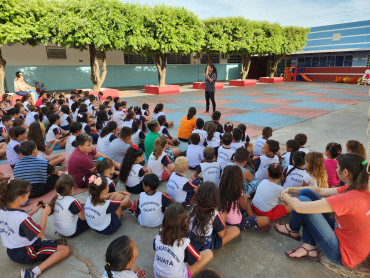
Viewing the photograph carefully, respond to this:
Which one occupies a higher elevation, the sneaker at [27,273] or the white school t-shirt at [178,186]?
the white school t-shirt at [178,186]

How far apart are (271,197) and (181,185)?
3.66ft

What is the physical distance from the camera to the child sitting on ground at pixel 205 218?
7.43ft

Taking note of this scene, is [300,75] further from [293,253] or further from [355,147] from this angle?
[293,253]

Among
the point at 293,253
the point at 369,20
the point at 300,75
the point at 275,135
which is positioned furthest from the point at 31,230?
the point at 369,20

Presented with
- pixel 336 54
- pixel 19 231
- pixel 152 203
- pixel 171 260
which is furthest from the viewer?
pixel 336 54

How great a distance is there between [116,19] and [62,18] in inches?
92.0

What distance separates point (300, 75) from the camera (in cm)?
2497

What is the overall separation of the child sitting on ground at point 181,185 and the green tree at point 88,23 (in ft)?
33.2

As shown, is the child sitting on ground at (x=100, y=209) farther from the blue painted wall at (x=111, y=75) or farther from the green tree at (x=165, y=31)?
the blue painted wall at (x=111, y=75)

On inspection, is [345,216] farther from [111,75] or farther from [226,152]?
[111,75]

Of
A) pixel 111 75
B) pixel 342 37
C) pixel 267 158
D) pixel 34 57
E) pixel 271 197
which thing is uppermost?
pixel 342 37

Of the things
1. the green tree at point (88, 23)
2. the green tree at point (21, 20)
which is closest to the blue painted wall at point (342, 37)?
the green tree at point (88, 23)

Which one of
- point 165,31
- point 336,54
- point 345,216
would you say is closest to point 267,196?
point 345,216

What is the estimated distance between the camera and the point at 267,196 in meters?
2.92
